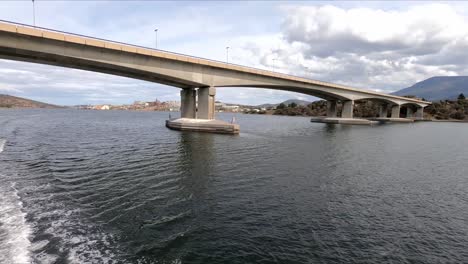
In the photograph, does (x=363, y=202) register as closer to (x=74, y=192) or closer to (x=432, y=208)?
(x=432, y=208)

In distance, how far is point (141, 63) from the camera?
148ft

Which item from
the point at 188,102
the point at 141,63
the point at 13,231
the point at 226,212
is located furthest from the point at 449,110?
the point at 13,231

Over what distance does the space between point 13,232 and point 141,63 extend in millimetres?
38428

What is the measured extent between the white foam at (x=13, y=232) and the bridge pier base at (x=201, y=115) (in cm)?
3660

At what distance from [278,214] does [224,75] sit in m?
46.5

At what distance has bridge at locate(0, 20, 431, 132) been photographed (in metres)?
35.4

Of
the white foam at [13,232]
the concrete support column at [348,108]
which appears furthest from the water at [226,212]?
the concrete support column at [348,108]

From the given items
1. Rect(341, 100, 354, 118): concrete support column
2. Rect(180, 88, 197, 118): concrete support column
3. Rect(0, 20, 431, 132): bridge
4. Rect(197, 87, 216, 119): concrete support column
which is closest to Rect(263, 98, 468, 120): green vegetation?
Rect(341, 100, 354, 118): concrete support column

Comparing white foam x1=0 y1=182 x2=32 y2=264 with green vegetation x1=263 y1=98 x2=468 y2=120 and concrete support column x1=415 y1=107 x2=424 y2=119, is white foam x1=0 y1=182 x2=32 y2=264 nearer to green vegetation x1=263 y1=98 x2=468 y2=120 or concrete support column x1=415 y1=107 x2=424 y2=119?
green vegetation x1=263 y1=98 x2=468 y2=120

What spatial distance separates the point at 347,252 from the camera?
972 cm

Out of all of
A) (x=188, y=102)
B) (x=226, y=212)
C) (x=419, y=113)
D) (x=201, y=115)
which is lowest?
(x=226, y=212)

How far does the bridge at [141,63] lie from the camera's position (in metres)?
35.4

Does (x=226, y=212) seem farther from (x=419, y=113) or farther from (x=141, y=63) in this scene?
(x=419, y=113)

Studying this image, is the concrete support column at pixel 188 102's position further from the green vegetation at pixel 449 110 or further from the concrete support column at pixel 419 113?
the green vegetation at pixel 449 110
